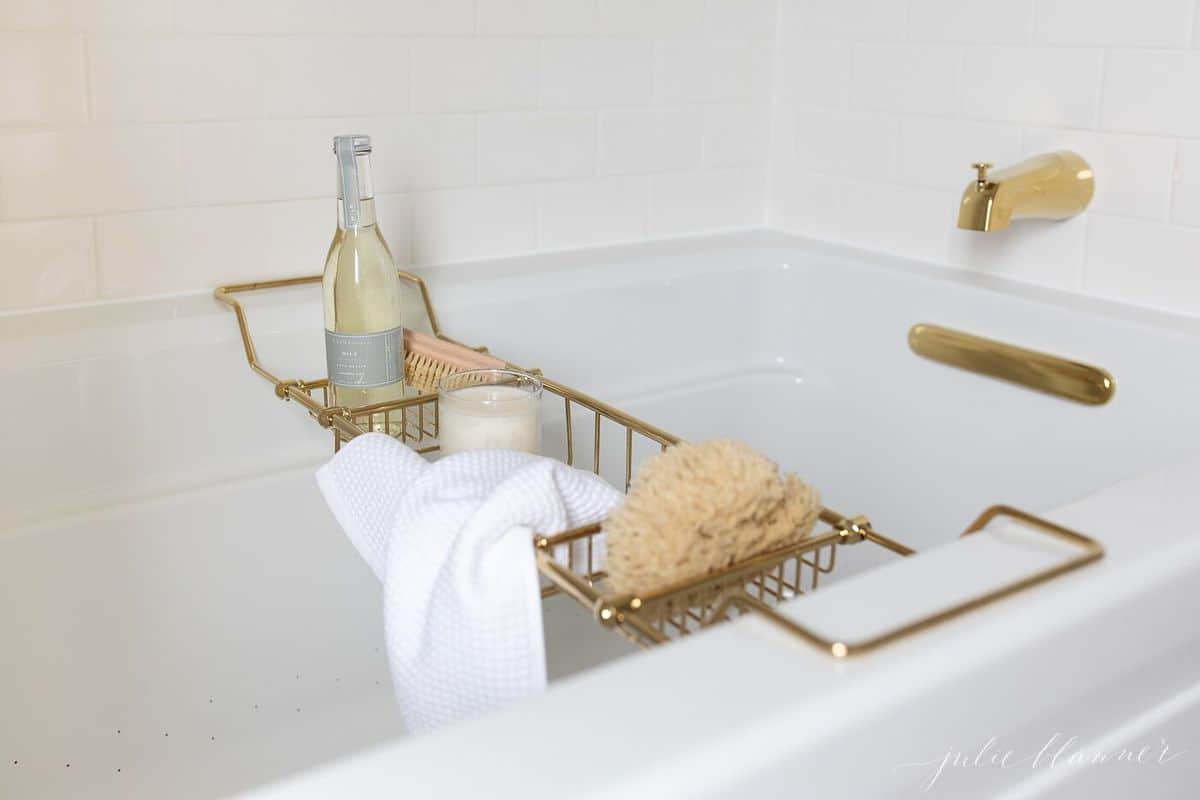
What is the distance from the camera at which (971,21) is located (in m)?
1.42

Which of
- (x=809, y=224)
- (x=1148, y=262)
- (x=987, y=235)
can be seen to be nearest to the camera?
(x=1148, y=262)

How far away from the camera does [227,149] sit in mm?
1244

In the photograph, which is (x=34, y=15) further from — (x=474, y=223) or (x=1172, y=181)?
(x=1172, y=181)

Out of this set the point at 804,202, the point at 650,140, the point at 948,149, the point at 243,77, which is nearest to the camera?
the point at 243,77

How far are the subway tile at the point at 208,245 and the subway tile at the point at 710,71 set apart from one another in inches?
20.1

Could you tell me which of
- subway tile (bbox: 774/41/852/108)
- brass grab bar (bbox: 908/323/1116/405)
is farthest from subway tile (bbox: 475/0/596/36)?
brass grab bar (bbox: 908/323/1116/405)

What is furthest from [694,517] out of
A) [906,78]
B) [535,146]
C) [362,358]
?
[906,78]

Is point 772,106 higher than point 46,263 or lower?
higher

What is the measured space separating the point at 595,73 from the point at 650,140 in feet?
0.41

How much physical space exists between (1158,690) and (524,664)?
372 mm

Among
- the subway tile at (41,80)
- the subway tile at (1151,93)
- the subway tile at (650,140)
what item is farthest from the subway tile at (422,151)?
the subway tile at (1151,93)

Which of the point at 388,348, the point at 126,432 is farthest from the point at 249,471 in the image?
the point at 388,348

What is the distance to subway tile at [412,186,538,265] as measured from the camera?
4.61 ft

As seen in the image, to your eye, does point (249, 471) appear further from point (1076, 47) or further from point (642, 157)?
point (1076, 47)
